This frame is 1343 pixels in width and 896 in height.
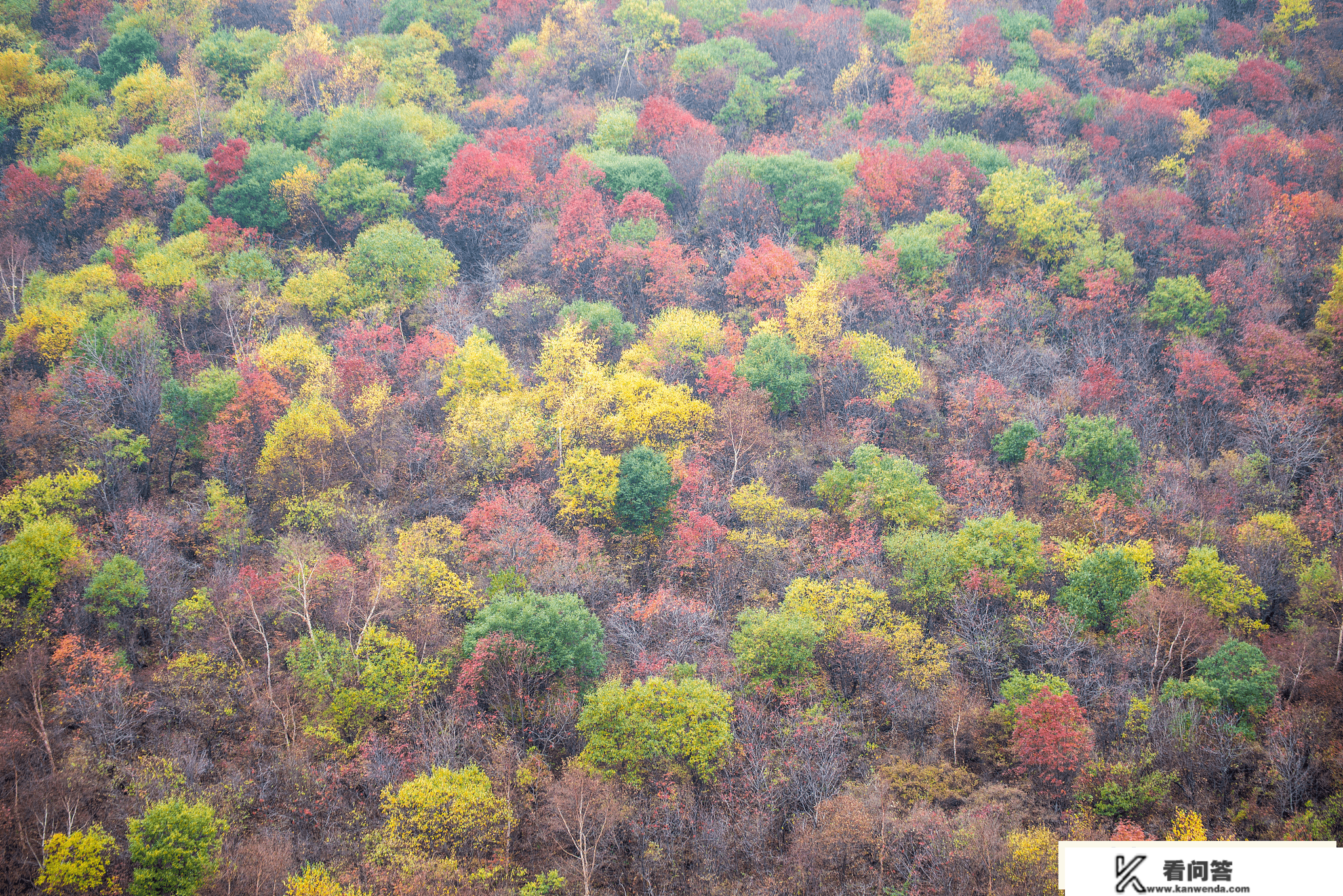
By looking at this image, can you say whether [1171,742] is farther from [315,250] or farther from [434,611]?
[315,250]

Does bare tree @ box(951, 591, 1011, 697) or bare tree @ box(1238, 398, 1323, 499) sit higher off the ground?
bare tree @ box(1238, 398, 1323, 499)

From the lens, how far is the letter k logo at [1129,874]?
2775 cm

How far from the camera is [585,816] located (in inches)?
1475

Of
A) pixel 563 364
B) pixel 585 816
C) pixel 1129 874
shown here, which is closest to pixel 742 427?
pixel 563 364

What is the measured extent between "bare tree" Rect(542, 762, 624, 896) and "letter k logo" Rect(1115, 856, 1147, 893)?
1789 centimetres

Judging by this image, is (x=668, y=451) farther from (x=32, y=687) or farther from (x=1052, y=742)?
(x=32, y=687)

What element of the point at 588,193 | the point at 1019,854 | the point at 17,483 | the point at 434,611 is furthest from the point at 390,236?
the point at 1019,854

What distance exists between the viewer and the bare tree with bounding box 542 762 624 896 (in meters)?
37.2

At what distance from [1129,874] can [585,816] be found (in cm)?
1941

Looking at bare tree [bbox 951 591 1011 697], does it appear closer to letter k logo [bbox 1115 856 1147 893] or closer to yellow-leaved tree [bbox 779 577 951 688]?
yellow-leaved tree [bbox 779 577 951 688]

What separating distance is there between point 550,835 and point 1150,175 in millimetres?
65402

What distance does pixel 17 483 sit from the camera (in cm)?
5000

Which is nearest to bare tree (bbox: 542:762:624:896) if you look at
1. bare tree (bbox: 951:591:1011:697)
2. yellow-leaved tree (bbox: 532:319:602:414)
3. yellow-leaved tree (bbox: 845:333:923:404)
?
bare tree (bbox: 951:591:1011:697)

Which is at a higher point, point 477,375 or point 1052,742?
point 477,375
